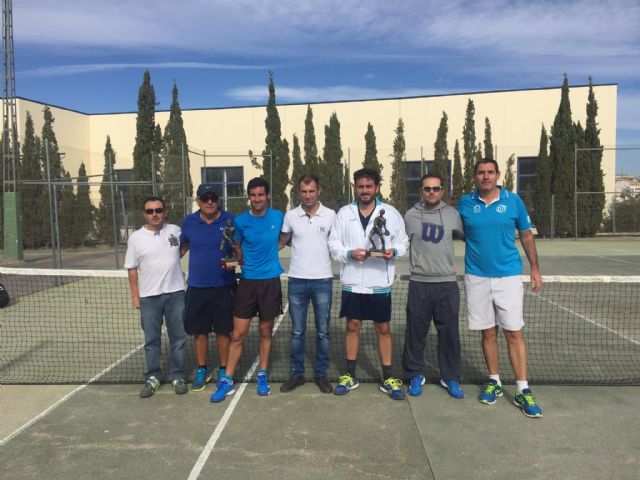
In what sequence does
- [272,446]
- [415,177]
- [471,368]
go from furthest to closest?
[415,177], [471,368], [272,446]

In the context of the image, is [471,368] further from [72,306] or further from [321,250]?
[72,306]

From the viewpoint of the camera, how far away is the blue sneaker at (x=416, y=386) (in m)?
4.57

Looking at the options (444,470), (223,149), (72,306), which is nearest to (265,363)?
(444,470)

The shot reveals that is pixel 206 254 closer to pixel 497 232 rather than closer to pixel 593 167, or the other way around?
pixel 497 232

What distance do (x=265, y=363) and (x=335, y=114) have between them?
25064mm

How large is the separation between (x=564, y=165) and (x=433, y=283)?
24.0 m

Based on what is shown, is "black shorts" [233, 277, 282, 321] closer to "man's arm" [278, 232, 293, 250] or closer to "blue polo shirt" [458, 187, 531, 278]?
"man's arm" [278, 232, 293, 250]

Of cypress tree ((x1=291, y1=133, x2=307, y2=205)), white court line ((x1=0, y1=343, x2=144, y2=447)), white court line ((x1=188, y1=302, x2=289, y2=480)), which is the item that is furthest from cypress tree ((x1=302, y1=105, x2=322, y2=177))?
white court line ((x1=188, y1=302, x2=289, y2=480))

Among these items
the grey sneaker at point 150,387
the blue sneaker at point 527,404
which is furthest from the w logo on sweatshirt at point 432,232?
the grey sneaker at point 150,387

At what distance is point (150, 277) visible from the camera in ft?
15.2

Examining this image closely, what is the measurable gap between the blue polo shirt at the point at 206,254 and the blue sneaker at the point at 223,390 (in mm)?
867

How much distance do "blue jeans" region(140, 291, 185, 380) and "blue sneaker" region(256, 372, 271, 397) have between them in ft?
2.41

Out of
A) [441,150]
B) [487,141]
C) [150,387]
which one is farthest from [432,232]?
[487,141]

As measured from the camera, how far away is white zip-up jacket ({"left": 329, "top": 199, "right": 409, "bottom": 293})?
4.48m
